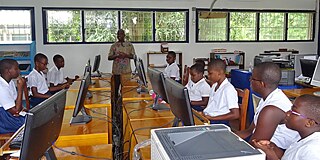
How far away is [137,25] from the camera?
23.9ft

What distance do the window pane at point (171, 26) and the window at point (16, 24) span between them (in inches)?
108

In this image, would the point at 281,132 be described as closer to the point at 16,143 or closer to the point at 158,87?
the point at 158,87

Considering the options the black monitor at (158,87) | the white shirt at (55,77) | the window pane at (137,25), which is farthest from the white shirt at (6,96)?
the window pane at (137,25)

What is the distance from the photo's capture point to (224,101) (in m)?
2.75

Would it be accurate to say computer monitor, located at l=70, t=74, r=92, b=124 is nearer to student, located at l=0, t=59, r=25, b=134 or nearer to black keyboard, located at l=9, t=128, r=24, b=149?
black keyboard, located at l=9, t=128, r=24, b=149

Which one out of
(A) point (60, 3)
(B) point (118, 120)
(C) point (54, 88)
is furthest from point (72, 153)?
(A) point (60, 3)

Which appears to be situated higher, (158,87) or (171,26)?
(171,26)

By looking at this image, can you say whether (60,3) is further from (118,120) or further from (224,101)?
(224,101)

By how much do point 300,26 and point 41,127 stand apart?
8.07 meters

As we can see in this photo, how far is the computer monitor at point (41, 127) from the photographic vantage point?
1.13 meters

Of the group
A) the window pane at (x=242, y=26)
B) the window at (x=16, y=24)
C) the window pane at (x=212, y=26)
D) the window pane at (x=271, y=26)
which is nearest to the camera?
the window at (x=16, y=24)

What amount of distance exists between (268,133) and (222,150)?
2.95ft

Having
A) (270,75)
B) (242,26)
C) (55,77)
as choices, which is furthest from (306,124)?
(242,26)

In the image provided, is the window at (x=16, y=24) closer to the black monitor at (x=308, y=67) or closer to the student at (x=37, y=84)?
the student at (x=37, y=84)
